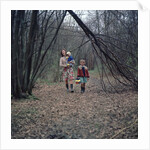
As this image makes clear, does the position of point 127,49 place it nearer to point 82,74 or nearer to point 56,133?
point 82,74

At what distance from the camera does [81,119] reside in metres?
2.83

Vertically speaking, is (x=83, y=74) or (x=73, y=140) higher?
(x=83, y=74)

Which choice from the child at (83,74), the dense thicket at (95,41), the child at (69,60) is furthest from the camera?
the child at (69,60)

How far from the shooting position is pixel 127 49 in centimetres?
362

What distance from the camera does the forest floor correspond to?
2.43 meters

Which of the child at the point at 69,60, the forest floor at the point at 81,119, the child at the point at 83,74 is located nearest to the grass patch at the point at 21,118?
the forest floor at the point at 81,119

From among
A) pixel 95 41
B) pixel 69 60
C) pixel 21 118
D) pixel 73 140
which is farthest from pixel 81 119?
pixel 69 60

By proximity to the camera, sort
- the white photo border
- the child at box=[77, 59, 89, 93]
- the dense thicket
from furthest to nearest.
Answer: the child at box=[77, 59, 89, 93] < the dense thicket < the white photo border

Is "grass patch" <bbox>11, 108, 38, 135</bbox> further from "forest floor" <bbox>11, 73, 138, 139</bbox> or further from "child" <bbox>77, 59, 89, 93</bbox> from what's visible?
→ "child" <bbox>77, 59, 89, 93</bbox>

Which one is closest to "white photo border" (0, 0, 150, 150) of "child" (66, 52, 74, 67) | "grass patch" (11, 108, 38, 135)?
"grass patch" (11, 108, 38, 135)

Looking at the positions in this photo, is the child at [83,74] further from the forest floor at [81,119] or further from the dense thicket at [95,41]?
the forest floor at [81,119]

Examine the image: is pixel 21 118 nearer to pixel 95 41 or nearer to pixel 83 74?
pixel 95 41

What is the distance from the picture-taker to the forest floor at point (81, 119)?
2.43 meters
